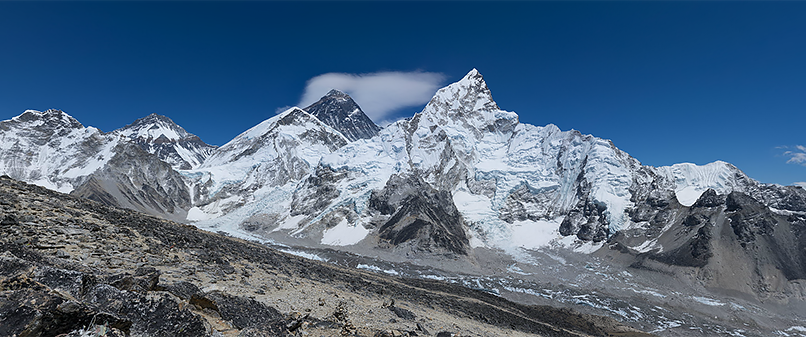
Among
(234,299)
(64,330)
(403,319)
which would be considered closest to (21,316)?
(64,330)

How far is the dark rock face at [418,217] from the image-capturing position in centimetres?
14100

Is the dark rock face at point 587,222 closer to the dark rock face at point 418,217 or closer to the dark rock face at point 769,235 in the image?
the dark rock face at point 769,235

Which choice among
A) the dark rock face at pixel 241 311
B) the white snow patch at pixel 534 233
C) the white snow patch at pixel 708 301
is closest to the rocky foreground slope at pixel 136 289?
the dark rock face at pixel 241 311

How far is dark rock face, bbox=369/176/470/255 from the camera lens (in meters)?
141

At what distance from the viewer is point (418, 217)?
155m

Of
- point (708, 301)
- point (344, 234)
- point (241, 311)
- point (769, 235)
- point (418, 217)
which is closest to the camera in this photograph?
point (241, 311)

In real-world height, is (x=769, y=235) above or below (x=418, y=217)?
above

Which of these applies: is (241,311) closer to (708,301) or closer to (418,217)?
(708,301)

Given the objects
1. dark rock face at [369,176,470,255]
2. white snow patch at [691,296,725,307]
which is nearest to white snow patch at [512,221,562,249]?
dark rock face at [369,176,470,255]

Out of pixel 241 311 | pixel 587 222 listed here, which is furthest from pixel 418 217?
pixel 241 311

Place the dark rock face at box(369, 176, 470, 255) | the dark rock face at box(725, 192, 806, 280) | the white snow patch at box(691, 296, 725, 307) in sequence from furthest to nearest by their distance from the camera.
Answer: the dark rock face at box(369, 176, 470, 255) < the dark rock face at box(725, 192, 806, 280) < the white snow patch at box(691, 296, 725, 307)

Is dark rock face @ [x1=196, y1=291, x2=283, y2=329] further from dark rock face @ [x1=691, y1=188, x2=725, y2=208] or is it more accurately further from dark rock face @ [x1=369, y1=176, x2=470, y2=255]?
dark rock face @ [x1=691, y1=188, x2=725, y2=208]

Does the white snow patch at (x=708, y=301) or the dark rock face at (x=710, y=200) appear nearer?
the white snow patch at (x=708, y=301)

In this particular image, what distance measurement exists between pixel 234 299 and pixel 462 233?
6435 inches
